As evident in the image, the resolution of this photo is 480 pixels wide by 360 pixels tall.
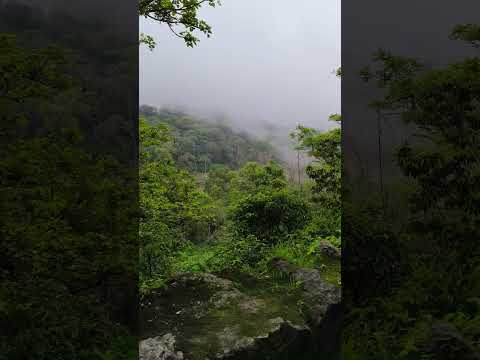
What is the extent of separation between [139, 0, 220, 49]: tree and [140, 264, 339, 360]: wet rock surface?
2488mm

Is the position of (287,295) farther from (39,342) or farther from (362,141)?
(39,342)

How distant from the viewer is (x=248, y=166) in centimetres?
434

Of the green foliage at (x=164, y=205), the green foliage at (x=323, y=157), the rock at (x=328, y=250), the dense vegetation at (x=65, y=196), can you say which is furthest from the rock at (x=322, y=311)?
the dense vegetation at (x=65, y=196)

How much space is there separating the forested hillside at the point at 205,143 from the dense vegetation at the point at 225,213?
0.07ft

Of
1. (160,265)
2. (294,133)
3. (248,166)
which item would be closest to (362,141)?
(294,133)

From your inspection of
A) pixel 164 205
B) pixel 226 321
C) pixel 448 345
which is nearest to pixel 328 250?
pixel 226 321

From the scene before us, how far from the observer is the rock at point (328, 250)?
4.03 metres

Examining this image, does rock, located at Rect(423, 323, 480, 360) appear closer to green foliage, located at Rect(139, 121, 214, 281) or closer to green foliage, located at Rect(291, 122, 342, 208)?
green foliage, located at Rect(291, 122, 342, 208)

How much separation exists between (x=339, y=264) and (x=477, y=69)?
2160 millimetres

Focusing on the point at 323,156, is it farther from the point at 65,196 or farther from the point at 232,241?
the point at 65,196

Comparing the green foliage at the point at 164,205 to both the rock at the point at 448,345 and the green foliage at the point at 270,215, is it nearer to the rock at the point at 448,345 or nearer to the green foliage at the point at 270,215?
the green foliage at the point at 270,215

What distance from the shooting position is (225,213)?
4.23 metres

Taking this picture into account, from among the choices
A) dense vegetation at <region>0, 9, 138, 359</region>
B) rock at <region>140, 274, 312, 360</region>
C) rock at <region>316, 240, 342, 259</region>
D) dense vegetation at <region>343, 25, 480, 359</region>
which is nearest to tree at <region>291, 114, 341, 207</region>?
rock at <region>316, 240, 342, 259</region>

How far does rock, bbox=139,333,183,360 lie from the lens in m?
3.34
